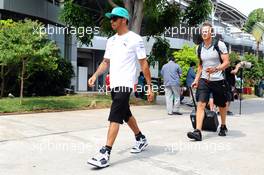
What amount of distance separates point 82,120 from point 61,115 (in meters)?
1.17

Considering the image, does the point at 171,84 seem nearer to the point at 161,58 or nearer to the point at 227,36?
the point at 161,58

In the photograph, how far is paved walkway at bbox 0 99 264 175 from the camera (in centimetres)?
532

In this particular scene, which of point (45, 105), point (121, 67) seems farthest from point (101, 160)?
point (45, 105)

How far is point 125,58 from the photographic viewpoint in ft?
18.8

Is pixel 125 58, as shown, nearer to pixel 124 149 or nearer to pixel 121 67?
pixel 121 67

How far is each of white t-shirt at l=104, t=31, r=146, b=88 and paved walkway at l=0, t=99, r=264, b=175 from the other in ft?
3.44

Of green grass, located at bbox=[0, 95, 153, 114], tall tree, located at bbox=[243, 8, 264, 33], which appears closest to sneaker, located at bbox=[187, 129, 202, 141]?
green grass, located at bbox=[0, 95, 153, 114]

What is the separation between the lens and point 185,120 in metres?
10.7

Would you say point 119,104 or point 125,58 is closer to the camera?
point 119,104

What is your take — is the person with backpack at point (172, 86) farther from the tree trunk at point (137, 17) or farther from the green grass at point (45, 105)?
the tree trunk at point (137, 17)

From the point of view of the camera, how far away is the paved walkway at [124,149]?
532cm

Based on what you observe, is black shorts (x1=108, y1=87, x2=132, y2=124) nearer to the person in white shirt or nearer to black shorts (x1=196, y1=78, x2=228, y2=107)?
the person in white shirt

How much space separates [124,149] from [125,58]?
152 centimetres

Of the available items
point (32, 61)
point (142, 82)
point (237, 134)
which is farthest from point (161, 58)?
point (237, 134)
